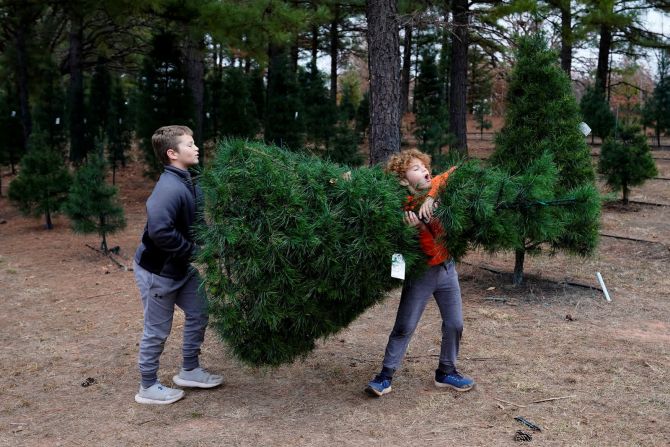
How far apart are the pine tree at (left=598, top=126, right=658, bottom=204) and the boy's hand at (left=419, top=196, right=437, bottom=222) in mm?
9002

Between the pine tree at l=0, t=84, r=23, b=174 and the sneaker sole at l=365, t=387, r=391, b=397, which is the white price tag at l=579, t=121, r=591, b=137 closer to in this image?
the sneaker sole at l=365, t=387, r=391, b=397

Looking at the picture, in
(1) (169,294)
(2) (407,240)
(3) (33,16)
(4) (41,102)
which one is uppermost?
(3) (33,16)

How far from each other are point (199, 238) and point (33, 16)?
14.2m

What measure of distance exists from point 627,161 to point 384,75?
6531mm

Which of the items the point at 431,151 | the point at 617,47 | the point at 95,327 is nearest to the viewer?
the point at 95,327

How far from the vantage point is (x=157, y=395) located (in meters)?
3.83

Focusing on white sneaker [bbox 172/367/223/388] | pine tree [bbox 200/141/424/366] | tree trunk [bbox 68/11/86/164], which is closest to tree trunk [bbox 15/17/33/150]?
tree trunk [bbox 68/11/86/164]

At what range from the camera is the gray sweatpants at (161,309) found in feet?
12.0

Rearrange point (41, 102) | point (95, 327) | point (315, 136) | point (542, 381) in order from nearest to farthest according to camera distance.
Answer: point (542, 381) → point (95, 327) → point (315, 136) → point (41, 102)

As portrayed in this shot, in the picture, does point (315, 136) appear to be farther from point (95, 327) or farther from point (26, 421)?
point (26, 421)

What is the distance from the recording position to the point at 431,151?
14172 millimetres

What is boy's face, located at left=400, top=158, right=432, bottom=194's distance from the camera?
11.7 feet

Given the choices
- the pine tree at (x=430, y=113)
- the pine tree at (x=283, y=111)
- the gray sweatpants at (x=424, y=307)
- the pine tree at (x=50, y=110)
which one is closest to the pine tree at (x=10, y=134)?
the pine tree at (x=50, y=110)

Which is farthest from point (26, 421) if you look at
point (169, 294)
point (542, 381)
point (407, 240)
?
point (542, 381)
